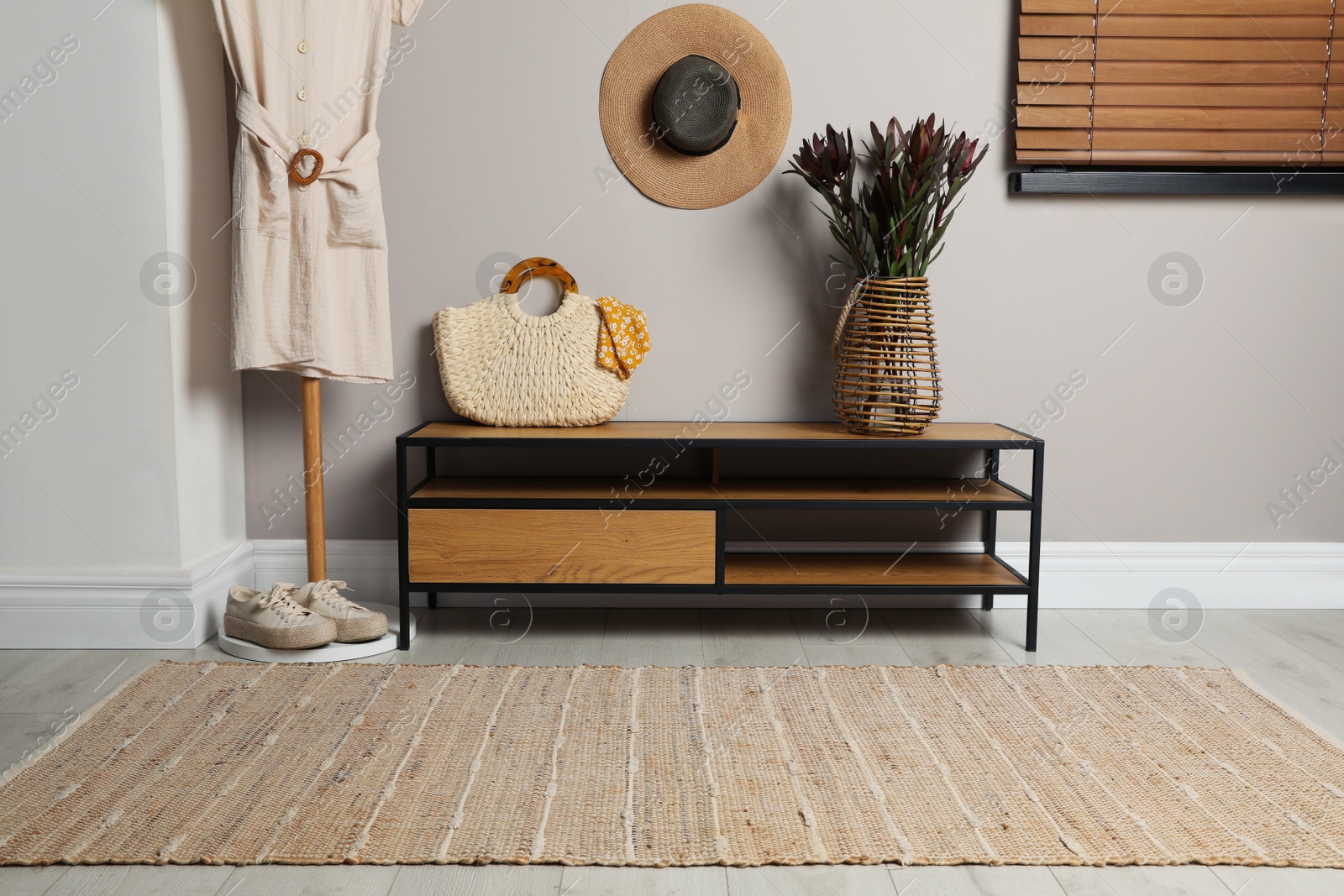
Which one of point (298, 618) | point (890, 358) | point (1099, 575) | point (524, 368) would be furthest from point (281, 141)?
point (1099, 575)

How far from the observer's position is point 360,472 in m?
2.45

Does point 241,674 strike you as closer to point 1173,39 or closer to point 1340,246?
point 1173,39

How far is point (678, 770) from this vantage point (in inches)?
60.1

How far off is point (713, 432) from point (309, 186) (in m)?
1.04

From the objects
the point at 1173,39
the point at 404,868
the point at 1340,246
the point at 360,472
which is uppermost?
the point at 1173,39

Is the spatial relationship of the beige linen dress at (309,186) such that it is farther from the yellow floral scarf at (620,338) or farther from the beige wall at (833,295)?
the yellow floral scarf at (620,338)

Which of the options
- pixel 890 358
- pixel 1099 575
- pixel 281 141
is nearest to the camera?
pixel 281 141

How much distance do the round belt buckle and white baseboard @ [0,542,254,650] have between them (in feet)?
2.98

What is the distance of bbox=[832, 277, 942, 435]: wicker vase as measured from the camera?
2150 millimetres

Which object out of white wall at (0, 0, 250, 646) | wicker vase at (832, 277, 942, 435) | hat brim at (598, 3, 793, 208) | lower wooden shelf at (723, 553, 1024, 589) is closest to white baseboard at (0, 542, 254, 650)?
white wall at (0, 0, 250, 646)

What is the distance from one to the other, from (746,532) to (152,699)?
1.38 m

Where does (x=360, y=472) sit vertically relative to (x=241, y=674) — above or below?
above

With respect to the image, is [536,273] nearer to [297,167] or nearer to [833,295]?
[297,167]

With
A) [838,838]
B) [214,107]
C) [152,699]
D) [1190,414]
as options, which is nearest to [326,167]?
[214,107]
